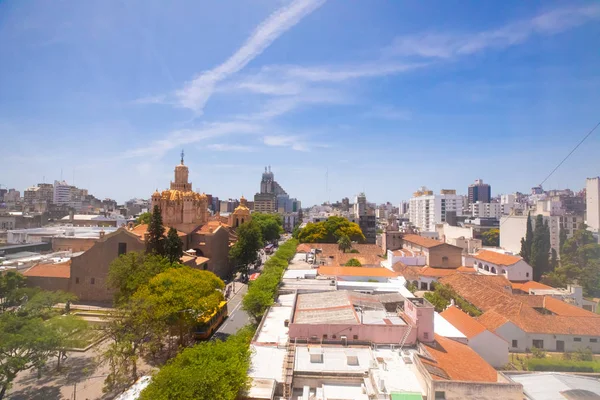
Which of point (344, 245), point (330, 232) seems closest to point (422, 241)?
point (344, 245)

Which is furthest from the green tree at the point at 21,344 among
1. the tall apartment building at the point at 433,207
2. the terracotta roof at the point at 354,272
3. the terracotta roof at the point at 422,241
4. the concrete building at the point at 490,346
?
the tall apartment building at the point at 433,207

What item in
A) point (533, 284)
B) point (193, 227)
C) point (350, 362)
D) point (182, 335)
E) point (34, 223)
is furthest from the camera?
point (34, 223)

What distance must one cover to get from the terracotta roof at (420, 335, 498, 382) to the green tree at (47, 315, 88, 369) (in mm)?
15325

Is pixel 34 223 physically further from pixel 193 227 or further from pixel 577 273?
pixel 577 273

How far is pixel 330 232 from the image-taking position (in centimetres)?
5681

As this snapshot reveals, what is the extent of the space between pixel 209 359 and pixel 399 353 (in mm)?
7861

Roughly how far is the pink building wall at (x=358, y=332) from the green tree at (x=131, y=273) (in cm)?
1007

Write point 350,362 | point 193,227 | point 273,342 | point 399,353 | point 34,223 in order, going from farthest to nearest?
point 34,223 < point 193,227 < point 273,342 < point 399,353 < point 350,362

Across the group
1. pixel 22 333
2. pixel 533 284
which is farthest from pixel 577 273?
pixel 22 333

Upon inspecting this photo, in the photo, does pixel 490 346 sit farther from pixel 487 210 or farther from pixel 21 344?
pixel 487 210

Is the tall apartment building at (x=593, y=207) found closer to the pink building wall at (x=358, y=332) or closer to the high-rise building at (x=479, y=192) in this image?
the pink building wall at (x=358, y=332)

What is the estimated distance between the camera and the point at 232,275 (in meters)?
39.6

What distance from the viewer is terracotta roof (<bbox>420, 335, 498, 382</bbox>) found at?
45.1 feet

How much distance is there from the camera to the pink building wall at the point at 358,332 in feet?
51.5
